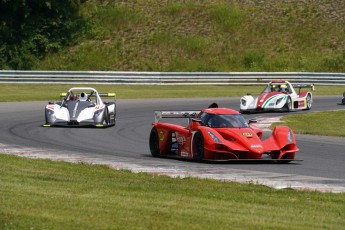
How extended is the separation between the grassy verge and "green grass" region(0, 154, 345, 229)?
1006 inches

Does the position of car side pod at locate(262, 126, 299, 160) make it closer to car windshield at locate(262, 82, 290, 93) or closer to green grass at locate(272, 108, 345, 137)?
green grass at locate(272, 108, 345, 137)

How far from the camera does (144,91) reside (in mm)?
43594

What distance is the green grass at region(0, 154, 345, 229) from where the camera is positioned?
385 inches

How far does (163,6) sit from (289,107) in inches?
992

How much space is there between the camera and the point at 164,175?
610 inches

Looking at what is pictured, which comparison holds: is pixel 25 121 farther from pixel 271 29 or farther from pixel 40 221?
pixel 271 29

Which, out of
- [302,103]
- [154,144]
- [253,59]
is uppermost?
[253,59]

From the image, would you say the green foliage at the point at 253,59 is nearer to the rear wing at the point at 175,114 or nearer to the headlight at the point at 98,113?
the headlight at the point at 98,113

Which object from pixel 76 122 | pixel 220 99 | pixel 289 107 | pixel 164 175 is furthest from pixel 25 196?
pixel 220 99

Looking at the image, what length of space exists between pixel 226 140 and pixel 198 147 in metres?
0.66

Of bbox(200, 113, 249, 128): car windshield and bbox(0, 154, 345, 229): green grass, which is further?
bbox(200, 113, 249, 128): car windshield

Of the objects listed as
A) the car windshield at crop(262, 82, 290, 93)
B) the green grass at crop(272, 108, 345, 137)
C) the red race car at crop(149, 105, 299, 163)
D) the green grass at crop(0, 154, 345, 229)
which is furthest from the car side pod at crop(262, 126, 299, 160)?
the car windshield at crop(262, 82, 290, 93)

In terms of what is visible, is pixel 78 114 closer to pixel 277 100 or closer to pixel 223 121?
pixel 223 121

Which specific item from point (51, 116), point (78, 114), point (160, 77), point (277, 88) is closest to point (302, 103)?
point (277, 88)
